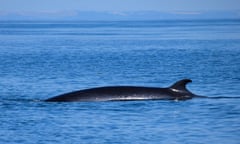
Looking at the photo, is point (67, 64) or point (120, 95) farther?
point (67, 64)

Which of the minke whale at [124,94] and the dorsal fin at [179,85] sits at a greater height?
the dorsal fin at [179,85]

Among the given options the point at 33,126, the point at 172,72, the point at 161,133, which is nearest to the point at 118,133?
the point at 161,133

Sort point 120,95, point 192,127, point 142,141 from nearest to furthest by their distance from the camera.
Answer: point 142,141 → point 192,127 → point 120,95

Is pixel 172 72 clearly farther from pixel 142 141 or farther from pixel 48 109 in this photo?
pixel 142 141

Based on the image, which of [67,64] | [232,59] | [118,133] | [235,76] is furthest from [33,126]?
[232,59]

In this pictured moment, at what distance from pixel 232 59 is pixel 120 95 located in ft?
61.8

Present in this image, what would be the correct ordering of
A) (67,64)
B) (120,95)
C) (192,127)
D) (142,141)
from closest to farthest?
(142,141) < (192,127) < (120,95) < (67,64)

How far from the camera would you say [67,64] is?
33656 millimetres

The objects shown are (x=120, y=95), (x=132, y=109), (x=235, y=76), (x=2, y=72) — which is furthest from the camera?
(x=2, y=72)

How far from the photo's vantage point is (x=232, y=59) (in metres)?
35.1

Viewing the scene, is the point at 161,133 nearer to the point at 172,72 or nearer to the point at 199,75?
the point at 199,75

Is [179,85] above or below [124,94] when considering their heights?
above

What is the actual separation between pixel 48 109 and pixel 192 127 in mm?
3810

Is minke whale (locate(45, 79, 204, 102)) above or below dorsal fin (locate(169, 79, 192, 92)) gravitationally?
below
